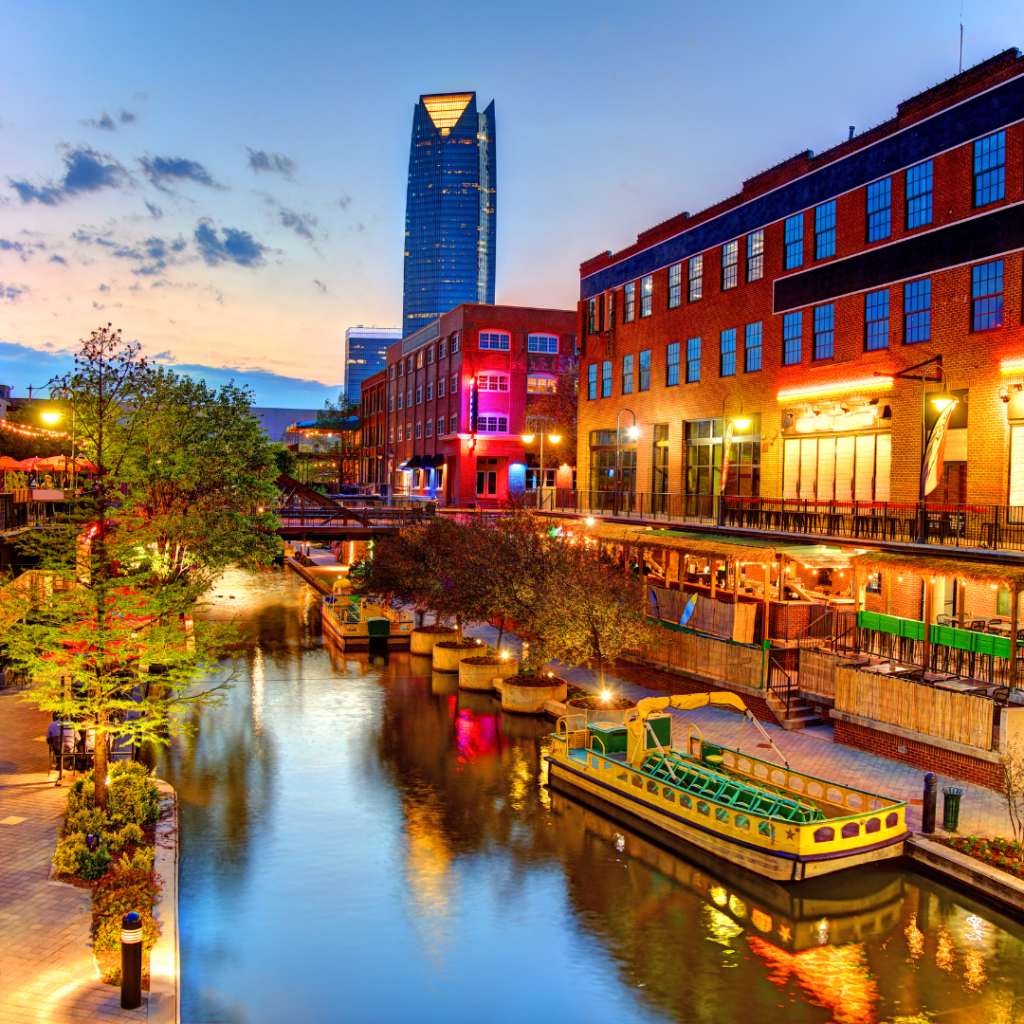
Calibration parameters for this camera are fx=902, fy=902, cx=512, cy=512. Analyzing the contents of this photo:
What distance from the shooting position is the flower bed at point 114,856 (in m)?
11.4

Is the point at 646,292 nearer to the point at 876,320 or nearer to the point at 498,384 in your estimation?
the point at 876,320

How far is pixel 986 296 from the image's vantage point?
26859mm

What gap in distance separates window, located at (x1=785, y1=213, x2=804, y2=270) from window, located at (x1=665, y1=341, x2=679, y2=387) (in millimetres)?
8815

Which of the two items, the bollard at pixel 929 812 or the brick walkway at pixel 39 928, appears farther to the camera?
the bollard at pixel 929 812

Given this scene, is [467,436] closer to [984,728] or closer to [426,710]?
[426,710]

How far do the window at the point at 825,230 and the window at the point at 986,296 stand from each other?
22.6 ft

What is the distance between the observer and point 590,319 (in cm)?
5300

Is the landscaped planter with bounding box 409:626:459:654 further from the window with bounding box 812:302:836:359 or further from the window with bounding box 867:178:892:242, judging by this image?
the window with bounding box 867:178:892:242

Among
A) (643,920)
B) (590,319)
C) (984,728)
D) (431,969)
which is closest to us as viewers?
(431,969)

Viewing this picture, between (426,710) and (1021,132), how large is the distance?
24353 millimetres

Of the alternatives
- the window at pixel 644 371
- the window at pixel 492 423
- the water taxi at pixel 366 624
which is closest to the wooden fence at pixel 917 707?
the water taxi at pixel 366 624

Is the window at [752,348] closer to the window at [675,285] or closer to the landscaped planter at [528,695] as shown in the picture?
the window at [675,285]

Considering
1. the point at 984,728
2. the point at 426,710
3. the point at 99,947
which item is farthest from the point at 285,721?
the point at 984,728

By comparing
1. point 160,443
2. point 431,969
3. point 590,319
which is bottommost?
point 431,969
